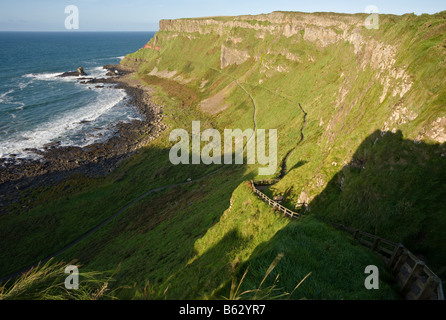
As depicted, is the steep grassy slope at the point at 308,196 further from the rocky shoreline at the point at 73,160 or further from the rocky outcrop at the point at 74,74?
the rocky outcrop at the point at 74,74

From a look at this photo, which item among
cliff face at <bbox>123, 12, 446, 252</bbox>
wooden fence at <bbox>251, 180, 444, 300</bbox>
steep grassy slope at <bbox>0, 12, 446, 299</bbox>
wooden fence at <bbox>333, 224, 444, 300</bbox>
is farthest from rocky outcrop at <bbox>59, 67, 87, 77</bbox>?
wooden fence at <bbox>333, 224, 444, 300</bbox>

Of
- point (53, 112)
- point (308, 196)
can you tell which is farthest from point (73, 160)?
point (308, 196)

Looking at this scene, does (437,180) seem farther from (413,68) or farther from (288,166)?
(288,166)

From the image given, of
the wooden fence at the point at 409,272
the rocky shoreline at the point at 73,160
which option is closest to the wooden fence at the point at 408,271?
the wooden fence at the point at 409,272

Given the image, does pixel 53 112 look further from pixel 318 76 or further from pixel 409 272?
pixel 409 272
